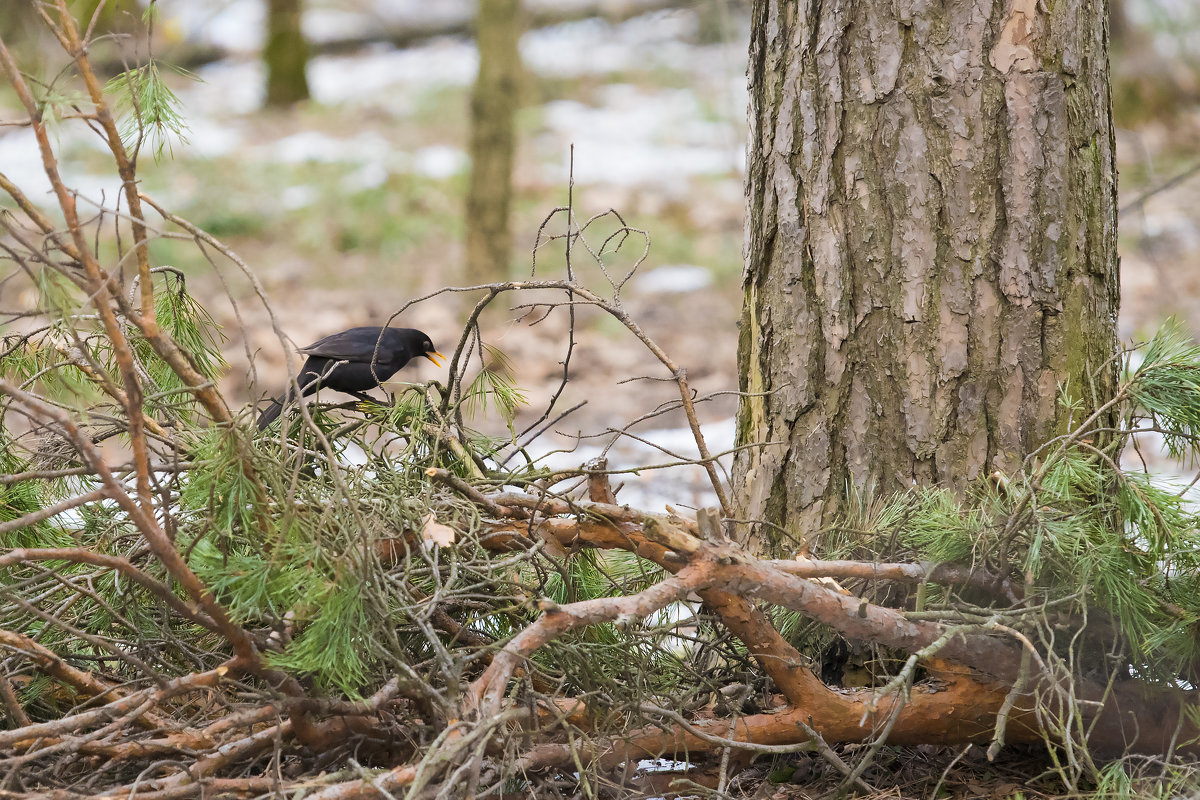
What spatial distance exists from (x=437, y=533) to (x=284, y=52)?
1180cm

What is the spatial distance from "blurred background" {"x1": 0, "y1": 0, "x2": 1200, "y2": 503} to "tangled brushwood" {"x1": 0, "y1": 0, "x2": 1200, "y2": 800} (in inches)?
55.9

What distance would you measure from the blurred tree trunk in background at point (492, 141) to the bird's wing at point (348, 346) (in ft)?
12.8

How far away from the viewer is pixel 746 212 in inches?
92.8

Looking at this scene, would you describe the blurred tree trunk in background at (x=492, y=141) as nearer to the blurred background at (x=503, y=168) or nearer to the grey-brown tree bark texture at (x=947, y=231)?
the blurred background at (x=503, y=168)

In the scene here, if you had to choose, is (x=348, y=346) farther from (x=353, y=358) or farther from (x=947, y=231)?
(x=947, y=231)

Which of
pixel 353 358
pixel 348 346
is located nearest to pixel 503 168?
pixel 348 346

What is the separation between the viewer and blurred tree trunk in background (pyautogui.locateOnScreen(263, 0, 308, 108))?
12.0 metres

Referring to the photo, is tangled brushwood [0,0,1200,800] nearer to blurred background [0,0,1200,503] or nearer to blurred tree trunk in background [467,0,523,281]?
blurred background [0,0,1200,503]

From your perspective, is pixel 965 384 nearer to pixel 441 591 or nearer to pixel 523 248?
pixel 441 591

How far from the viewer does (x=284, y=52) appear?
474 inches

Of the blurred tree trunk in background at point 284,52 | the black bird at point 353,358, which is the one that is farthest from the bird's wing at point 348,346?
the blurred tree trunk in background at point 284,52

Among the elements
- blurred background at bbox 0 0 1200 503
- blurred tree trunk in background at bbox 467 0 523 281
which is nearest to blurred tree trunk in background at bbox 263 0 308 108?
blurred background at bbox 0 0 1200 503

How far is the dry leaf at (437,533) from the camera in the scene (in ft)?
5.58

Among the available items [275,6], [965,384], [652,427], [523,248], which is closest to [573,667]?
[965,384]
